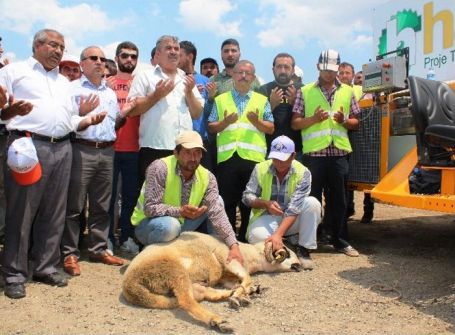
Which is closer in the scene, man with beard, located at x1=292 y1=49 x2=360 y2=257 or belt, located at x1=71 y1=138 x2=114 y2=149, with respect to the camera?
belt, located at x1=71 y1=138 x2=114 y2=149

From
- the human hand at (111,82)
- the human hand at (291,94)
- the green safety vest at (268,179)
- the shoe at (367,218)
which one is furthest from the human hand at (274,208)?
the shoe at (367,218)

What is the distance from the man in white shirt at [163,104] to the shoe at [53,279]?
1.41 metres

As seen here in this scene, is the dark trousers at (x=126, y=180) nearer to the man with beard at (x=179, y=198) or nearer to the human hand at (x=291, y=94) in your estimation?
the man with beard at (x=179, y=198)

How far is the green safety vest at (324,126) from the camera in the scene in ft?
17.9

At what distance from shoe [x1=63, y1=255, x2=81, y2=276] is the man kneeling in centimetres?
166

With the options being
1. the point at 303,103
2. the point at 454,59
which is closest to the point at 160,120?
the point at 303,103

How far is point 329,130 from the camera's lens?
17.9 ft

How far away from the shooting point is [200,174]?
4570mm

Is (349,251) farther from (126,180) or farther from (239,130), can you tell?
(126,180)

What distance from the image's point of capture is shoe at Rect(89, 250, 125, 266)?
4875 mm

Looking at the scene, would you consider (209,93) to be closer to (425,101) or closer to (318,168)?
(318,168)

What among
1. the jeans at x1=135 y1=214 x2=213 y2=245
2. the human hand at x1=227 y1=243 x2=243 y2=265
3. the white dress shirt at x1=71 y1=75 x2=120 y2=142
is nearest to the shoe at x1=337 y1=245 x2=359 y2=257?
the human hand at x1=227 y1=243 x2=243 y2=265

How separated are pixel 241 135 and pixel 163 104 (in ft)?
2.96

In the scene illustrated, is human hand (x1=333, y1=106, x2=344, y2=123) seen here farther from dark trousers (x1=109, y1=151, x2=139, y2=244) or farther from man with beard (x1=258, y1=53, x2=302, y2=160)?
dark trousers (x1=109, y1=151, x2=139, y2=244)
